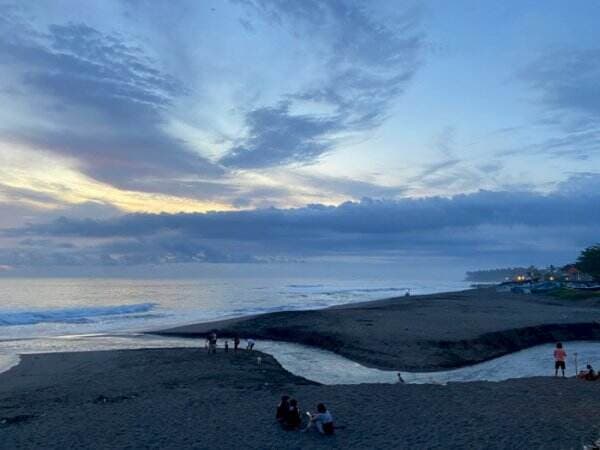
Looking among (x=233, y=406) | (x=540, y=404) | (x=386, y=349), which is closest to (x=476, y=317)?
(x=386, y=349)

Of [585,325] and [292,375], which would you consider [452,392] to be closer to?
[292,375]

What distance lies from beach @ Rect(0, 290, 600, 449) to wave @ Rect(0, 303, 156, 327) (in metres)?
31.5

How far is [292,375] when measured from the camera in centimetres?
2544

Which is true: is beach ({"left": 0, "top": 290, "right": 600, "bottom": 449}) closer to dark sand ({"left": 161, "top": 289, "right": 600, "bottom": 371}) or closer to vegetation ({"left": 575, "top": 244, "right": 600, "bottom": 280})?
dark sand ({"left": 161, "top": 289, "right": 600, "bottom": 371})

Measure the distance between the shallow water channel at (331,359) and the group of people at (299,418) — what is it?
8.13m

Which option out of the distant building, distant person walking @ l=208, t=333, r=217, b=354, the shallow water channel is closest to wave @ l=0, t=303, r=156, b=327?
the shallow water channel

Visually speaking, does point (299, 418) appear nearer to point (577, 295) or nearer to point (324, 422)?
point (324, 422)

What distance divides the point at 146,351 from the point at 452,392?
2012cm

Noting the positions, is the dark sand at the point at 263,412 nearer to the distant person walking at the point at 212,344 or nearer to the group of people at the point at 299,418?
the group of people at the point at 299,418

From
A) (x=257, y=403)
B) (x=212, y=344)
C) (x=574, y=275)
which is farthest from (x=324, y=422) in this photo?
(x=574, y=275)

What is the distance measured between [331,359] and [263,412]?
13972 millimetres

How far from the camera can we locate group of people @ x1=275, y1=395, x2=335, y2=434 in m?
14.9

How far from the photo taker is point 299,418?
1553 centimetres

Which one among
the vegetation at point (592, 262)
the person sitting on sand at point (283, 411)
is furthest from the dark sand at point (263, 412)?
the vegetation at point (592, 262)
